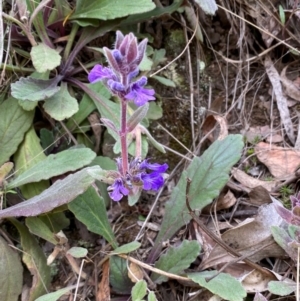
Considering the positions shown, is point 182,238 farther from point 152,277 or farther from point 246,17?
point 246,17

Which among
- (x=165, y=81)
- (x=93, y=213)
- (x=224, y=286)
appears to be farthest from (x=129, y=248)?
(x=165, y=81)

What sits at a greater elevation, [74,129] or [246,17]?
[246,17]

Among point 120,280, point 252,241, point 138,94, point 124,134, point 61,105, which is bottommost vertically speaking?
point 120,280

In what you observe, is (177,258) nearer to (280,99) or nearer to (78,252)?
(78,252)

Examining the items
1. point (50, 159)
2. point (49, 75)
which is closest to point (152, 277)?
point (50, 159)

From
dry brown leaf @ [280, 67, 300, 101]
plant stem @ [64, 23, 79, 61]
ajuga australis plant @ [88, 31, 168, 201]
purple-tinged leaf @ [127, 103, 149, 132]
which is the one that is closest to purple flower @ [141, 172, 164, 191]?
ajuga australis plant @ [88, 31, 168, 201]
